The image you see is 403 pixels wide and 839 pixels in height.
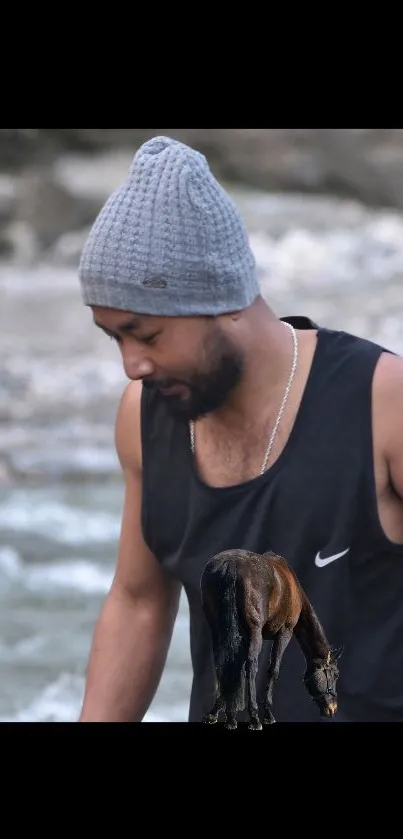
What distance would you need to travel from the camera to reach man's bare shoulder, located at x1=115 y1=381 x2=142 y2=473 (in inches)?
79.4

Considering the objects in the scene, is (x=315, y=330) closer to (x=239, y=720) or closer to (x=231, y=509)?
(x=231, y=509)

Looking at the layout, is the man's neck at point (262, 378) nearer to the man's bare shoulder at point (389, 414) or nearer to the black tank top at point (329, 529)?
the black tank top at point (329, 529)

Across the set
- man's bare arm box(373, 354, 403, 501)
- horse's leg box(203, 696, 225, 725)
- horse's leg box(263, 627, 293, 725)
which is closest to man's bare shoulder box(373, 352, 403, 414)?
man's bare arm box(373, 354, 403, 501)

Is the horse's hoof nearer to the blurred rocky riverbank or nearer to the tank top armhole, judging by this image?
the tank top armhole

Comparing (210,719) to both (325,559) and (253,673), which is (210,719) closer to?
(253,673)

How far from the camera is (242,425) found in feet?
6.40

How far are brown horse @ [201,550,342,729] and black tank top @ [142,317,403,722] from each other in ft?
0.12

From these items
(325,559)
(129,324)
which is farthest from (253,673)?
(129,324)

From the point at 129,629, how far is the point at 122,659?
0.05 m

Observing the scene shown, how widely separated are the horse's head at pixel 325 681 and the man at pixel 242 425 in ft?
0.08

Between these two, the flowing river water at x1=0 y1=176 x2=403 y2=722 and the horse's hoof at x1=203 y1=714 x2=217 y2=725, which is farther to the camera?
the flowing river water at x1=0 y1=176 x2=403 y2=722

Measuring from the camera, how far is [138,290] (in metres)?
1.74

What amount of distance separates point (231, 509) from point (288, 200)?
130 cm

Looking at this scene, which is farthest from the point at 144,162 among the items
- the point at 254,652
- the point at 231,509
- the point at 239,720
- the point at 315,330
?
the point at 239,720
